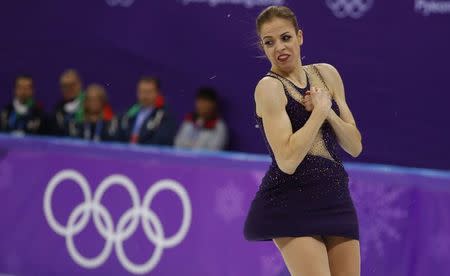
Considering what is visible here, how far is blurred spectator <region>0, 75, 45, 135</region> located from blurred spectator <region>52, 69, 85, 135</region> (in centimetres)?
19

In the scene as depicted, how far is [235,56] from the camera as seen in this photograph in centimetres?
909

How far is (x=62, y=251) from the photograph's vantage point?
7.10m

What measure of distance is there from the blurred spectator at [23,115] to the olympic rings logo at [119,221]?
8.73 feet

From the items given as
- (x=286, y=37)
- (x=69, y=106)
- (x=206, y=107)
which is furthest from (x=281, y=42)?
(x=69, y=106)

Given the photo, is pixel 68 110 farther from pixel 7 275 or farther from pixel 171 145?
pixel 7 275

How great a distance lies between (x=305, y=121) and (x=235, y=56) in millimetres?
5129

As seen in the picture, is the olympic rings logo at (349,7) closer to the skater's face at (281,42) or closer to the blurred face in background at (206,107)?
the blurred face in background at (206,107)

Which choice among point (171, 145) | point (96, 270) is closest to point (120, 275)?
point (96, 270)

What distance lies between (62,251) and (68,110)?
285 cm

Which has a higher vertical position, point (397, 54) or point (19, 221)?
point (397, 54)

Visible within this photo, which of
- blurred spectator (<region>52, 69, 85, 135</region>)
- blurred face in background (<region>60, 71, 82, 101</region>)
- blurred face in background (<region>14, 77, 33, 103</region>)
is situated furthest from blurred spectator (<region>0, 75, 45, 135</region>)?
blurred face in background (<region>60, 71, 82, 101</region>)

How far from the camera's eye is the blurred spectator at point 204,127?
29.7ft

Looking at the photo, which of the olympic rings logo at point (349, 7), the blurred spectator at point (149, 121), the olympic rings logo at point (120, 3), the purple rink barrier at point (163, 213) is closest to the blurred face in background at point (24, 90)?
the olympic rings logo at point (120, 3)

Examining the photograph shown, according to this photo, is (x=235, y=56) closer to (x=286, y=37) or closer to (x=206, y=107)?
(x=206, y=107)
